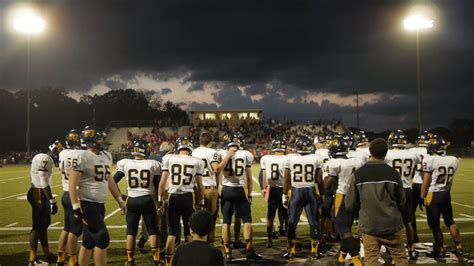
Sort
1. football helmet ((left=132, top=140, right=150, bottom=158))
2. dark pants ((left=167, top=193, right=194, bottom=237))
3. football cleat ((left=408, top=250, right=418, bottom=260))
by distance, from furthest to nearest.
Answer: football cleat ((left=408, top=250, right=418, bottom=260)), football helmet ((left=132, top=140, right=150, bottom=158)), dark pants ((left=167, top=193, right=194, bottom=237))

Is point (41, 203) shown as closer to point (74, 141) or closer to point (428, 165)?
point (74, 141)

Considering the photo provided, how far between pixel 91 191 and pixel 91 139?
0.70 m

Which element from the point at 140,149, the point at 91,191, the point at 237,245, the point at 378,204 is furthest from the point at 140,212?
the point at 378,204

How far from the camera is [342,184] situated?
643 cm

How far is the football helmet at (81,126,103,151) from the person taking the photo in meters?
5.53

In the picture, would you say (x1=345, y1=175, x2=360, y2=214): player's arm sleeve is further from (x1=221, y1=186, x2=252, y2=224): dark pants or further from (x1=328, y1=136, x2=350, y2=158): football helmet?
(x1=221, y1=186, x2=252, y2=224): dark pants

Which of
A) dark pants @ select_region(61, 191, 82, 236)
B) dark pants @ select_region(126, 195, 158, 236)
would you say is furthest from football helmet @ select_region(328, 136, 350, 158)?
dark pants @ select_region(61, 191, 82, 236)

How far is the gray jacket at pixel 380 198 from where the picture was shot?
179 inches

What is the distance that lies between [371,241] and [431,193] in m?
2.88

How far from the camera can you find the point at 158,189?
6.42 metres

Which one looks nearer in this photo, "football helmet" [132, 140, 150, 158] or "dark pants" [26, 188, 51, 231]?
"football helmet" [132, 140, 150, 158]

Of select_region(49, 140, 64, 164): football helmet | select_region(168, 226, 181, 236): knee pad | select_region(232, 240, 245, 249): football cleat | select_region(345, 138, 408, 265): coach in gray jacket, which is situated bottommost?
select_region(232, 240, 245, 249): football cleat

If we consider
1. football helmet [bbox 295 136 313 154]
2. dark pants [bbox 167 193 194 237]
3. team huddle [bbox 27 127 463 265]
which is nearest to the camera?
team huddle [bbox 27 127 463 265]

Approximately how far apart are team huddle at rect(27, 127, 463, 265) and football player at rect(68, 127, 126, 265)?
0.04 ft
